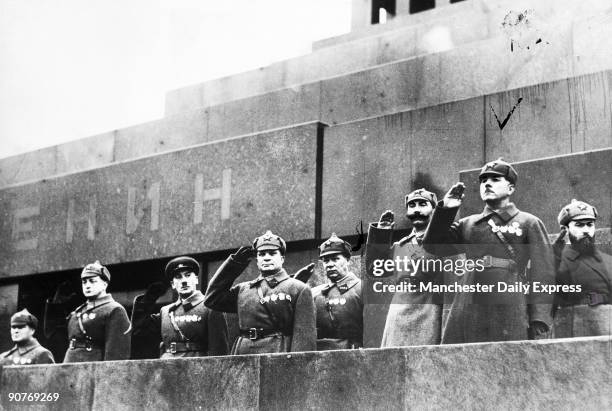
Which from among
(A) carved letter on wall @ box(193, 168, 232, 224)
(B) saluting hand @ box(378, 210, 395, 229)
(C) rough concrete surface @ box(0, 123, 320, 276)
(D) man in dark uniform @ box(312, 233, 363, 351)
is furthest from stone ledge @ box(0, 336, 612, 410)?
(A) carved letter on wall @ box(193, 168, 232, 224)

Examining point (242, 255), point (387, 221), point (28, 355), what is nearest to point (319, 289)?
point (242, 255)

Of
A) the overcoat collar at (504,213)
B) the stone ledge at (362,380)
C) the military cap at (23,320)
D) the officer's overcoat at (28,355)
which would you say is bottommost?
the stone ledge at (362,380)

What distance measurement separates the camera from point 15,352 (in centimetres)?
1127

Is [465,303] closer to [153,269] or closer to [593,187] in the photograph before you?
[593,187]

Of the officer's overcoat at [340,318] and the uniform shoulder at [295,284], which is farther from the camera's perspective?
the officer's overcoat at [340,318]

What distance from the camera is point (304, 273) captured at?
954 cm

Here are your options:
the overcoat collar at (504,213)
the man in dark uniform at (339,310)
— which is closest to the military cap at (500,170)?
the overcoat collar at (504,213)

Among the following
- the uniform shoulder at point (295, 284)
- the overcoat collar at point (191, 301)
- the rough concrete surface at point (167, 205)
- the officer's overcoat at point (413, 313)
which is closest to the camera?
the officer's overcoat at point (413, 313)

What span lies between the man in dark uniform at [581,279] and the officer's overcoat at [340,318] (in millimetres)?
1880

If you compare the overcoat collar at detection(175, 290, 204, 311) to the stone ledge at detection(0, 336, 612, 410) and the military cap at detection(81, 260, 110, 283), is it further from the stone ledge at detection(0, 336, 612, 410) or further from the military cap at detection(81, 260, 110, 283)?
the military cap at detection(81, 260, 110, 283)

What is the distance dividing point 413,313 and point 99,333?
3.66m

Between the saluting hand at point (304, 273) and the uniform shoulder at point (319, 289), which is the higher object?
the saluting hand at point (304, 273)

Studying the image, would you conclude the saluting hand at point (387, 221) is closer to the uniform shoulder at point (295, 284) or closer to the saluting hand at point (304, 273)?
the uniform shoulder at point (295, 284)

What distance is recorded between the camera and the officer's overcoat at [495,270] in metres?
7.38
